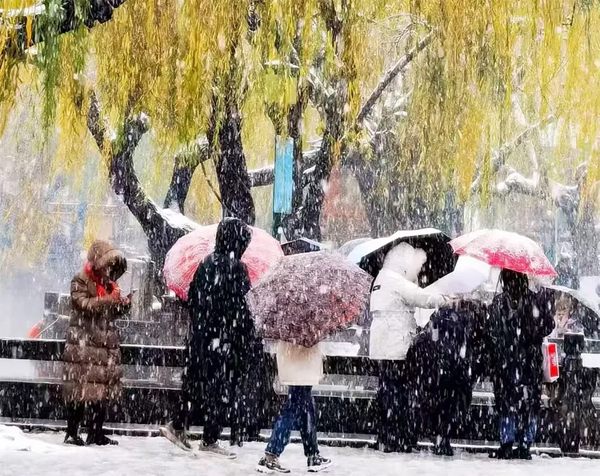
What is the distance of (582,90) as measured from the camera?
8570 mm

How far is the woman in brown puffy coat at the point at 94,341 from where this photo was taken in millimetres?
7531

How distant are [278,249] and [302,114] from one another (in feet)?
11.4

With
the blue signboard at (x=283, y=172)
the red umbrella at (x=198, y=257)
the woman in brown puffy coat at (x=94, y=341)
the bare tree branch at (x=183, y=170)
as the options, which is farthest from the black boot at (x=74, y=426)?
the bare tree branch at (x=183, y=170)

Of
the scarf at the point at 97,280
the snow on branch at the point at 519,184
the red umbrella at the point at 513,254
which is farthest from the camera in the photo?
the snow on branch at the point at 519,184

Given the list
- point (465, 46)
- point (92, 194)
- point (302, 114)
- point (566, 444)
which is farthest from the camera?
point (92, 194)

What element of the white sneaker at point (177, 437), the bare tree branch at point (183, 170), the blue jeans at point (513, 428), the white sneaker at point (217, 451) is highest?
the bare tree branch at point (183, 170)

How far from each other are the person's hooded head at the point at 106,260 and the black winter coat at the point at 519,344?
132 inches

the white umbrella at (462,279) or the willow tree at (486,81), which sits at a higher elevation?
the willow tree at (486,81)

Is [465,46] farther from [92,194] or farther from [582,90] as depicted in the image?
[92,194]

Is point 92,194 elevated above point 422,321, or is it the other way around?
point 92,194

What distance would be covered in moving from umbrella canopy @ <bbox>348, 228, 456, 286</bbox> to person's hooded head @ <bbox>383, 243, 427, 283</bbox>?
0.05 metres

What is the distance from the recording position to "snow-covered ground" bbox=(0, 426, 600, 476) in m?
6.72

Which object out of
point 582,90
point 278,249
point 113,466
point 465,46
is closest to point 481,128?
point 582,90

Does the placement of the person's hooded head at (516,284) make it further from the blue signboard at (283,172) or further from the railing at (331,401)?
the blue signboard at (283,172)
